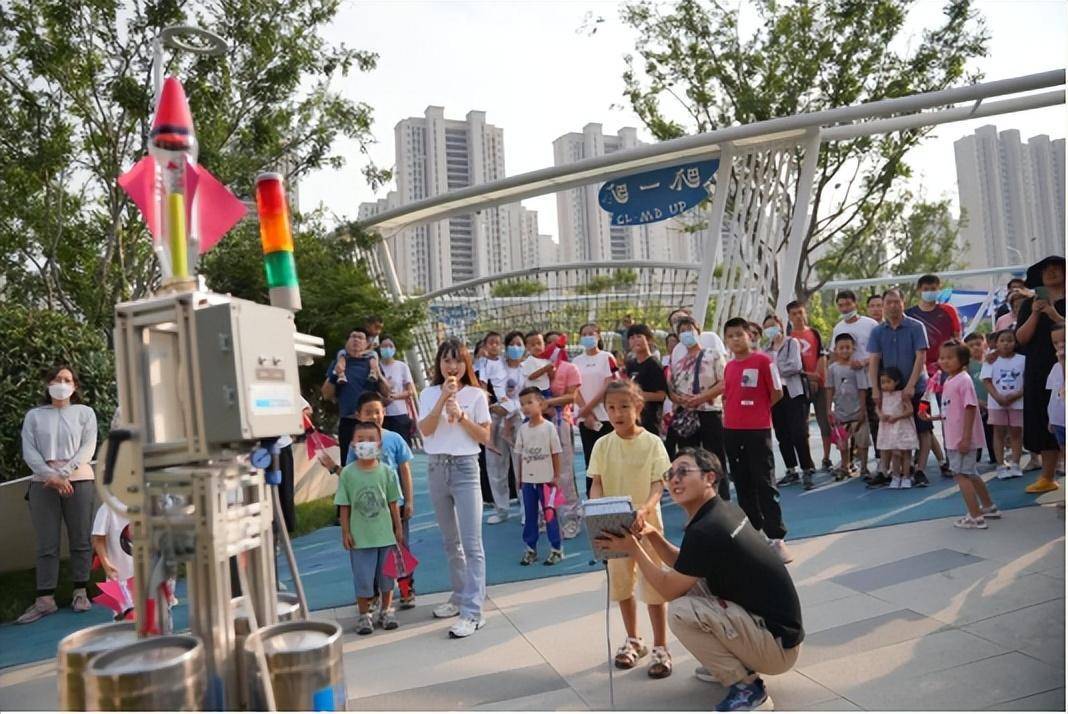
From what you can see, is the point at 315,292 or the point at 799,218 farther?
the point at 315,292

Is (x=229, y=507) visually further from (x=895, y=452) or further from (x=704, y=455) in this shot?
(x=895, y=452)

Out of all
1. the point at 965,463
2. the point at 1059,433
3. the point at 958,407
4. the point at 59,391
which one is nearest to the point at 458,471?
the point at 59,391

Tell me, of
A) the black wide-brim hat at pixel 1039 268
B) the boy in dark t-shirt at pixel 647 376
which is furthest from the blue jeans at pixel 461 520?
the black wide-brim hat at pixel 1039 268

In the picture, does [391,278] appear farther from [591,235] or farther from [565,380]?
[591,235]

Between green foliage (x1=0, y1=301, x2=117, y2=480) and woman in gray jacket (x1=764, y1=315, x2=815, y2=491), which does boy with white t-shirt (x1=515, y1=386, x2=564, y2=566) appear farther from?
green foliage (x1=0, y1=301, x2=117, y2=480)

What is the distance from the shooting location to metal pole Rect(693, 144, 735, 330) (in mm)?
10383

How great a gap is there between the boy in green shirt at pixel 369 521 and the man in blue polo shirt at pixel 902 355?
14.7 feet

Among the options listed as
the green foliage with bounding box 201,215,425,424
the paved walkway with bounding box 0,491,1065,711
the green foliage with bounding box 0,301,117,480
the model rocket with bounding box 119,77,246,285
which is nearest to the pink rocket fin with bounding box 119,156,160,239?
the model rocket with bounding box 119,77,246,285

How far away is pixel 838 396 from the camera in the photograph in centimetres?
768

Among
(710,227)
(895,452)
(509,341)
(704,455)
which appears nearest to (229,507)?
(704,455)

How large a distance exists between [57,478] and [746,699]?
4.72 metres

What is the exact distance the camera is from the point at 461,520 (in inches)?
180

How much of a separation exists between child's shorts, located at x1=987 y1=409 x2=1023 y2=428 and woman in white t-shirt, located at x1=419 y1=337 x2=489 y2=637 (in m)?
4.83

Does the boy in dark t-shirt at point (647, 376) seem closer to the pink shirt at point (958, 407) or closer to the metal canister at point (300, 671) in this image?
the pink shirt at point (958, 407)
